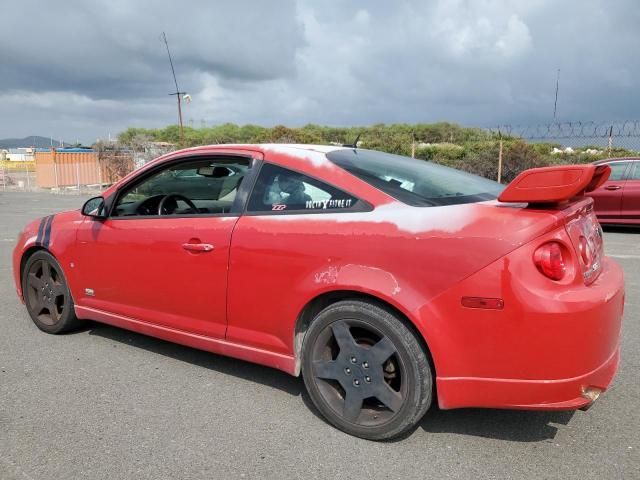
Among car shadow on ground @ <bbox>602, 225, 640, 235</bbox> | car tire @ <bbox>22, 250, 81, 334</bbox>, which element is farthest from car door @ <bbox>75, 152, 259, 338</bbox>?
car shadow on ground @ <bbox>602, 225, 640, 235</bbox>

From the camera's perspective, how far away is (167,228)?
3500 millimetres

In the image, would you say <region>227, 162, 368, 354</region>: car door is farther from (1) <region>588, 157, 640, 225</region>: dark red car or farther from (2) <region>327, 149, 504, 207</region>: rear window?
(1) <region>588, 157, 640, 225</region>: dark red car

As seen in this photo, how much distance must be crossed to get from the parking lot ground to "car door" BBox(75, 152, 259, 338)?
434 mm

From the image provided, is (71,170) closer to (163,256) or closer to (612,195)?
(612,195)

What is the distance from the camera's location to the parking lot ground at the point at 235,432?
254 centimetres

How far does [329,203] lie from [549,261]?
115 centimetres

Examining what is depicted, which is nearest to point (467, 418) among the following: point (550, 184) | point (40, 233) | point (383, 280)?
point (383, 280)

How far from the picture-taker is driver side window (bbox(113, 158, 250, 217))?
351cm

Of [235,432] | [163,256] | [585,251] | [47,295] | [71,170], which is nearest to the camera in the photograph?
[585,251]

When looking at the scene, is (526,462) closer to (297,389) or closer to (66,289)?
(297,389)

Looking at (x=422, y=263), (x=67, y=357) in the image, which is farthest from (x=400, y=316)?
(x=67, y=357)

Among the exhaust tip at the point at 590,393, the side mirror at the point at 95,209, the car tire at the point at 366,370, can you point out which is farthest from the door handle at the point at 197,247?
the exhaust tip at the point at 590,393

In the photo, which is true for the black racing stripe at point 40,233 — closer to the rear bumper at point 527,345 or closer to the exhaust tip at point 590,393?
the rear bumper at point 527,345

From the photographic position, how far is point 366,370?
276cm
